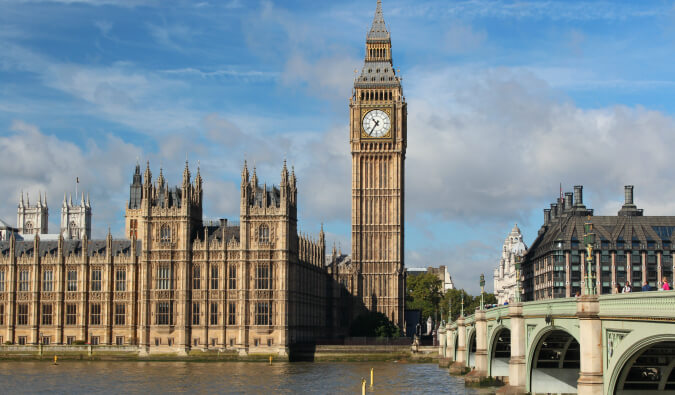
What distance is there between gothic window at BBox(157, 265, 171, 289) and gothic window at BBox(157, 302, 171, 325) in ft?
6.80

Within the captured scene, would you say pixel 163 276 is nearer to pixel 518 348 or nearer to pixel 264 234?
pixel 264 234

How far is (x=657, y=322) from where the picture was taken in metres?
34.1

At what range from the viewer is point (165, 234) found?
12088cm

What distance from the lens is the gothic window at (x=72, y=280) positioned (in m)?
125

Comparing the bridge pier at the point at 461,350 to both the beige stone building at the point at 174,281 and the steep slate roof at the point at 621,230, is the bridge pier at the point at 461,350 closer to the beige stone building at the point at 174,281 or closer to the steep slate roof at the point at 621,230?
the beige stone building at the point at 174,281

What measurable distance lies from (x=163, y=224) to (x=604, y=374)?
280 ft

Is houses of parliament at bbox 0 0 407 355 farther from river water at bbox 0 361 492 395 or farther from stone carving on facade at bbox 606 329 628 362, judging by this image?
stone carving on facade at bbox 606 329 628 362

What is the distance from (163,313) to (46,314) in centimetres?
1605

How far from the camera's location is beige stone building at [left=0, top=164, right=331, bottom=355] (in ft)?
387

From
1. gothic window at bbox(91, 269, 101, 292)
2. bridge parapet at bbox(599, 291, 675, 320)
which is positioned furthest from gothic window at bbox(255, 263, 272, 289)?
bridge parapet at bbox(599, 291, 675, 320)

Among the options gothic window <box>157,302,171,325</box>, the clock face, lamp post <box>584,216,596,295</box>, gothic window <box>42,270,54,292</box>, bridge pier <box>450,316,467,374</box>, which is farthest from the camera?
the clock face

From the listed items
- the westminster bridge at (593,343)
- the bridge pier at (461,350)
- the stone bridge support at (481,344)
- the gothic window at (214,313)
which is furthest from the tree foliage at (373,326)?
the westminster bridge at (593,343)

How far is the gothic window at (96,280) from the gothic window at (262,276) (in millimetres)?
20553

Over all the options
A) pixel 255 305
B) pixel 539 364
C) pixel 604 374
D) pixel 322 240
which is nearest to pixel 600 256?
pixel 322 240
